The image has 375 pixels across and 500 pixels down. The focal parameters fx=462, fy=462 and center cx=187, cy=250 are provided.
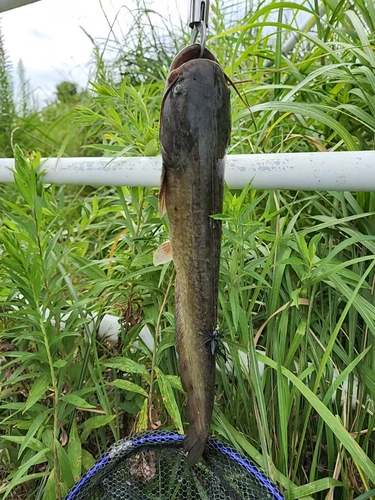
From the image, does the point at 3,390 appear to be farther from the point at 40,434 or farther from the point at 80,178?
the point at 80,178

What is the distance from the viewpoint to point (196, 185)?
92 cm

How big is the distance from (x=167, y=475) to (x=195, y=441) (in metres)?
0.38

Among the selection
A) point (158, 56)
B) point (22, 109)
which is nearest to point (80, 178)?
point (158, 56)

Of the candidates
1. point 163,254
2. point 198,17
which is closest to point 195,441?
point 163,254

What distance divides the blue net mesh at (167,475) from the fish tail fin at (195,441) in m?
0.13

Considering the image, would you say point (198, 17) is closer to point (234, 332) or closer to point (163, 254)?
point (163, 254)

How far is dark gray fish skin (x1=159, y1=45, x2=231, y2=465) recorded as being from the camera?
2.98ft

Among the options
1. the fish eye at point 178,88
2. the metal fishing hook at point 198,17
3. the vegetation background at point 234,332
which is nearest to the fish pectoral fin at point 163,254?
the vegetation background at point 234,332

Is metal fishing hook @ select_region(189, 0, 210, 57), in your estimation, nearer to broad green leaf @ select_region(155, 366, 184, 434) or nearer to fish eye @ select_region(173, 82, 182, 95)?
fish eye @ select_region(173, 82, 182, 95)

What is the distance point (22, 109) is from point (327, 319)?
9.50 feet

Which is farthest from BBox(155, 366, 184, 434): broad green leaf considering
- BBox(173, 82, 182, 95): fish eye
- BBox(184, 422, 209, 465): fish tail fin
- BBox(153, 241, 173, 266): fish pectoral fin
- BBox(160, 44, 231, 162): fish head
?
BBox(173, 82, 182, 95): fish eye

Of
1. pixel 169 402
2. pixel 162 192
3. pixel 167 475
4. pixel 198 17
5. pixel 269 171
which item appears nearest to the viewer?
pixel 198 17

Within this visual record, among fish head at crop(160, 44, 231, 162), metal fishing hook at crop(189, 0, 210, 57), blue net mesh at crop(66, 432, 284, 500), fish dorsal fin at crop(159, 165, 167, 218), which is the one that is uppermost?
metal fishing hook at crop(189, 0, 210, 57)

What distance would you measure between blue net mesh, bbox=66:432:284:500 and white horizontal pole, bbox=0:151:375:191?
0.68m
